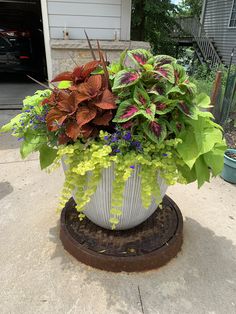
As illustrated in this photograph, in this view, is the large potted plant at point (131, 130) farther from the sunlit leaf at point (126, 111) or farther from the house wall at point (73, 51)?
the house wall at point (73, 51)

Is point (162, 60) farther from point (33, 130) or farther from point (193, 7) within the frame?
point (193, 7)

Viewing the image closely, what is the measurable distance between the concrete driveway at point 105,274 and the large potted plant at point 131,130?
497mm

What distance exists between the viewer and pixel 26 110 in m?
1.66

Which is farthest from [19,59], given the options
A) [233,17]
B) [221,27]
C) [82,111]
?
[221,27]

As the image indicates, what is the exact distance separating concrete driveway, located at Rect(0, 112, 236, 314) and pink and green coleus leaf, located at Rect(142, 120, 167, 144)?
2.91 ft

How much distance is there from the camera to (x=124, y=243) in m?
1.73

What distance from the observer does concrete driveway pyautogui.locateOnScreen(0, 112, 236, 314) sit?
1460 millimetres

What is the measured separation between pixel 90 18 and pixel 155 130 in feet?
11.2

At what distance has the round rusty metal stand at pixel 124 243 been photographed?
1.63 metres

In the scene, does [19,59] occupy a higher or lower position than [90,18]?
lower

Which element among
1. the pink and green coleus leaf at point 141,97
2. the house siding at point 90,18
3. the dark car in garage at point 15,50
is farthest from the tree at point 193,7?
the pink and green coleus leaf at point 141,97

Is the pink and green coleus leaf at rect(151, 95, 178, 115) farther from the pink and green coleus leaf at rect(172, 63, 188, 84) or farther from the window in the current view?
the window

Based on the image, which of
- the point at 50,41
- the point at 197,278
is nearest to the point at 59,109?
the point at 197,278

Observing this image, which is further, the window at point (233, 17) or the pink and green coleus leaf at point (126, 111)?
the window at point (233, 17)
